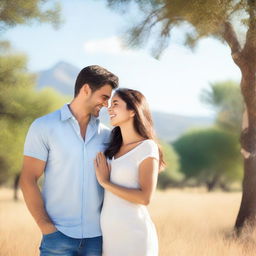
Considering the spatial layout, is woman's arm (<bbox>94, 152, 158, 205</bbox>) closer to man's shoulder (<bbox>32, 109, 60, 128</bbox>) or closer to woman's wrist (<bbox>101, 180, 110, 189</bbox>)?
woman's wrist (<bbox>101, 180, 110, 189</bbox>)

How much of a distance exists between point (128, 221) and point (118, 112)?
0.68 m

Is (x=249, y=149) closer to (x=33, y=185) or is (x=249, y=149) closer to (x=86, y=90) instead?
(x=86, y=90)

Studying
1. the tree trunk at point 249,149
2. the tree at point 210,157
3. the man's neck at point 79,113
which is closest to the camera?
the man's neck at point 79,113

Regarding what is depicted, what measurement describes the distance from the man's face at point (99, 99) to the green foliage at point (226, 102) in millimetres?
23259

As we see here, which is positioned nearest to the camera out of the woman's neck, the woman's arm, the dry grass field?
the woman's arm

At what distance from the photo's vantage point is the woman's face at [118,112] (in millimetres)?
3260

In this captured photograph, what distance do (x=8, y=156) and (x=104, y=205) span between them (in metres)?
13.1

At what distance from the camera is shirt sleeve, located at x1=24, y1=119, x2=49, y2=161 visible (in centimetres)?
323

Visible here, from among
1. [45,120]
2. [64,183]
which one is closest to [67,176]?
[64,183]

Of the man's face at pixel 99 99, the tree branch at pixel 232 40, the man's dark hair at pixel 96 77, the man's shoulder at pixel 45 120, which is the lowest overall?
the man's shoulder at pixel 45 120

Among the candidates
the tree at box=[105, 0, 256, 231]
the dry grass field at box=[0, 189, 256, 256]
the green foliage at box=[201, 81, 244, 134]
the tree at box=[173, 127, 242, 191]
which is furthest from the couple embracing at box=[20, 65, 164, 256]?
the tree at box=[173, 127, 242, 191]

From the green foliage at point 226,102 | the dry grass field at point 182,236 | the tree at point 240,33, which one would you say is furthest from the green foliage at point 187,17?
the green foliage at point 226,102

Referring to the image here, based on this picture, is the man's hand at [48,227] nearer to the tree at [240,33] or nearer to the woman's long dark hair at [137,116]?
the woman's long dark hair at [137,116]

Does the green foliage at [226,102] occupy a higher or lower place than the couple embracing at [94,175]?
higher
